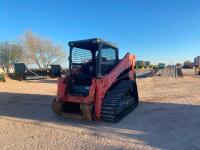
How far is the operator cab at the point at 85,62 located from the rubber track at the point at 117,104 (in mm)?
667

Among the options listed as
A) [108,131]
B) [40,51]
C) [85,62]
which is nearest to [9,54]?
[40,51]

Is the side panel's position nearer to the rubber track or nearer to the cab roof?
the rubber track

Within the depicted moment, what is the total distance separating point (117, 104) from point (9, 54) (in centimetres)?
4853

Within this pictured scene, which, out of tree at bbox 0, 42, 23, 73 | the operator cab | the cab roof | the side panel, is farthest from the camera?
tree at bbox 0, 42, 23, 73

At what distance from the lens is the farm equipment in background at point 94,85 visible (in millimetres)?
6535

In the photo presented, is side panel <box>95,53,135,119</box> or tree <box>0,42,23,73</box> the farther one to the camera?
tree <box>0,42,23,73</box>

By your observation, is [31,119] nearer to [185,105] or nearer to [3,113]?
[3,113]

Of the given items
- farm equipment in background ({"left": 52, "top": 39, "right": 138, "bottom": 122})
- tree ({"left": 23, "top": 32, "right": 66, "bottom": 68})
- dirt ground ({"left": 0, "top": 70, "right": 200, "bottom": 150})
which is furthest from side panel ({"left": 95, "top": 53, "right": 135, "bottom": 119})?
tree ({"left": 23, "top": 32, "right": 66, "bottom": 68})

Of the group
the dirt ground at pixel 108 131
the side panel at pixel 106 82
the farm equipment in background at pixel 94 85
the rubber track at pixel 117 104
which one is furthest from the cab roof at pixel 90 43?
the dirt ground at pixel 108 131

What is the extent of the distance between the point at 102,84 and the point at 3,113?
4.14 m

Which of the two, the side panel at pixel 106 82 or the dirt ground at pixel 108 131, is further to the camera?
the side panel at pixel 106 82

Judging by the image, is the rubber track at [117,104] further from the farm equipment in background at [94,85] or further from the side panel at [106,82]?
the side panel at [106,82]

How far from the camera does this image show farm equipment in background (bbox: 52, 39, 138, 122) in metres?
6.54

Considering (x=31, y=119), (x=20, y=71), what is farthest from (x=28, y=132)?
(x=20, y=71)
